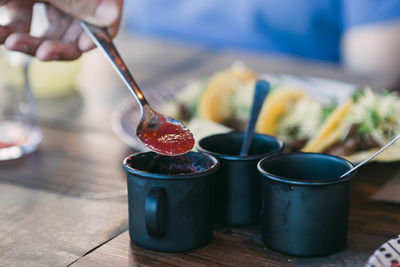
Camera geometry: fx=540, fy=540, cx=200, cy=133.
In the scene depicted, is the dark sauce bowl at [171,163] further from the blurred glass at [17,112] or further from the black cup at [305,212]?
the blurred glass at [17,112]

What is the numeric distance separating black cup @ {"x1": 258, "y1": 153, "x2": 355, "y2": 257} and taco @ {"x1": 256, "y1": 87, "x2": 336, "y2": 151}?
1.53 ft

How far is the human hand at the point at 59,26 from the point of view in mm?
987

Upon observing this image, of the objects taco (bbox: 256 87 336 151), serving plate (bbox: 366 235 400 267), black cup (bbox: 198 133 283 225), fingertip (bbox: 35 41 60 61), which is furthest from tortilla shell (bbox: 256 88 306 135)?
serving plate (bbox: 366 235 400 267)

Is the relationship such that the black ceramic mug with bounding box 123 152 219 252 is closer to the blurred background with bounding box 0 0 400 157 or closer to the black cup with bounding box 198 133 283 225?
the black cup with bounding box 198 133 283 225

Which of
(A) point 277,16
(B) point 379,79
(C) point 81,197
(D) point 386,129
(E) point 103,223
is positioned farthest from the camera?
(A) point 277,16

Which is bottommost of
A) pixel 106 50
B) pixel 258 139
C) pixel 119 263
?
pixel 119 263

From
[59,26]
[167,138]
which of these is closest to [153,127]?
[167,138]

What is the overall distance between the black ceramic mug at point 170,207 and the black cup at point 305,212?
0.26 ft

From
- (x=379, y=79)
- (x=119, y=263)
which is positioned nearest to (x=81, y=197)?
(x=119, y=263)

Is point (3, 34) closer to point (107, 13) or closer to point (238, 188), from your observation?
point (107, 13)

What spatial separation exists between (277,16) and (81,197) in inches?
60.9

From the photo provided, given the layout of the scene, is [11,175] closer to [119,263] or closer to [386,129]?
[119,263]

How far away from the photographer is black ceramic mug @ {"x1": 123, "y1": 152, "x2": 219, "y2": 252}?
708 mm

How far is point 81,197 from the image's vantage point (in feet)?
3.12
